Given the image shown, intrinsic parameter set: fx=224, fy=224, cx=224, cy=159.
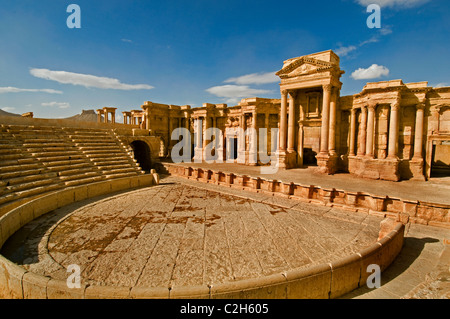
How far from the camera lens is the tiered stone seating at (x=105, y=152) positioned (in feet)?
43.5

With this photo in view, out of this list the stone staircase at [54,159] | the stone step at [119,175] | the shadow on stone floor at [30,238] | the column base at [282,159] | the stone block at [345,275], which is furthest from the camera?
the column base at [282,159]

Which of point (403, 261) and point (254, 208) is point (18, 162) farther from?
point (403, 261)

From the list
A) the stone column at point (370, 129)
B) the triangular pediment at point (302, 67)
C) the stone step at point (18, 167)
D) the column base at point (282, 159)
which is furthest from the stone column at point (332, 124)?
the stone step at point (18, 167)

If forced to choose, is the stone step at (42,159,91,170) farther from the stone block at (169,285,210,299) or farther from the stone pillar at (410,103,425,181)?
the stone pillar at (410,103,425,181)

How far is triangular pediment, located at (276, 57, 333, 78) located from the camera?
15434mm

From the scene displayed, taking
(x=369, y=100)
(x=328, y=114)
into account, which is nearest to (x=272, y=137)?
(x=328, y=114)

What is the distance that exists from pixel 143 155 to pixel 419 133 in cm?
2068

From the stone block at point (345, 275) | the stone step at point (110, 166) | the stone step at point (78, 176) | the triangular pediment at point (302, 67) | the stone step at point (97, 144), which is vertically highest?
the triangular pediment at point (302, 67)

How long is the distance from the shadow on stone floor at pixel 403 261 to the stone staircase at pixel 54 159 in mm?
11047

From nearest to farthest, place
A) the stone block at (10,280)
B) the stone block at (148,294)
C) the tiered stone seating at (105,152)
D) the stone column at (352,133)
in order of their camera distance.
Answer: the stone block at (148,294) < the stone block at (10,280) < the tiered stone seating at (105,152) < the stone column at (352,133)

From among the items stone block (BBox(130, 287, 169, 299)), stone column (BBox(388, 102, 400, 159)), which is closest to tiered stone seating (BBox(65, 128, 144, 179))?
stone block (BBox(130, 287, 169, 299))

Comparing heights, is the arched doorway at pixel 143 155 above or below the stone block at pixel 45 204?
above

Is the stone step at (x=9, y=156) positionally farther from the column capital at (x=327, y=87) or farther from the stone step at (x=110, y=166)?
the column capital at (x=327, y=87)

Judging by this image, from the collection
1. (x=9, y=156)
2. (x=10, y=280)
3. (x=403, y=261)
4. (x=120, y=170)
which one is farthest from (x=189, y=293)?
(x=9, y=156)
